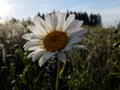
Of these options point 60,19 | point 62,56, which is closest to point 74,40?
point 62,56

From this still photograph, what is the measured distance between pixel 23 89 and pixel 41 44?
147cm

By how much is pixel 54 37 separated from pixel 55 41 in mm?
26

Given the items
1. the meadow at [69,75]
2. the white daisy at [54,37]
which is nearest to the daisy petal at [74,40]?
the white daisy at [54,37]

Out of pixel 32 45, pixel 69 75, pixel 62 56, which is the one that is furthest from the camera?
pixel 69 75

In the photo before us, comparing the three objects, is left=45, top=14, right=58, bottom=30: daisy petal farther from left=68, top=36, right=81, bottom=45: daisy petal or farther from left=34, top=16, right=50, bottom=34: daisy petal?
left=68, top=36, right=81, bottom=45: daisy petal

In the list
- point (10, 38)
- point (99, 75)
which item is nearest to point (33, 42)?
point (99, 75)

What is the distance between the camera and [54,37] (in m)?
1.90

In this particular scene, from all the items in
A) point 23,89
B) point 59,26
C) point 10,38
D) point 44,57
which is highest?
point 59,26

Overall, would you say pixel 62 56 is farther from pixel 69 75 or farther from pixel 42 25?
pixel 69 75

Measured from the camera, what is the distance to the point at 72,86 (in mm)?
2953

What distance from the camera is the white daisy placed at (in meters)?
1.85

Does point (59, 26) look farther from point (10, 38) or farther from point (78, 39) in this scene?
point (10, 38)

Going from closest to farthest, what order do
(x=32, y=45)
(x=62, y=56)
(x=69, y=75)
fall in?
(x=62, y=56) < (x=32, y=45) < (x=69, y=75)

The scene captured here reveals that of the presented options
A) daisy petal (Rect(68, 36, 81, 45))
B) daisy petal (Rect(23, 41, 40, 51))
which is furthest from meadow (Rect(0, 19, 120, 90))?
daisy petal (Rect(68, 36, 81, 45))
